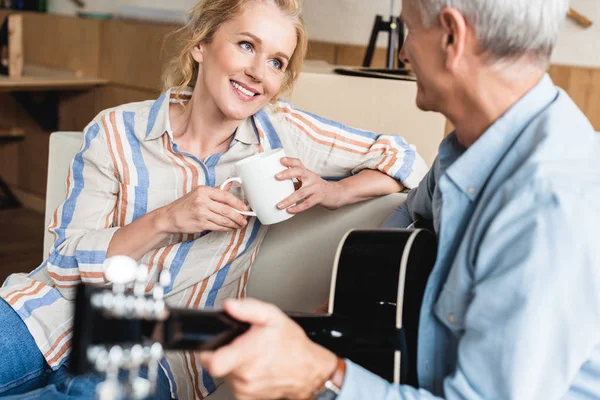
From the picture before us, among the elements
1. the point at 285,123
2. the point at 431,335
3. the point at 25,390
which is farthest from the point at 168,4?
the point at 431,335

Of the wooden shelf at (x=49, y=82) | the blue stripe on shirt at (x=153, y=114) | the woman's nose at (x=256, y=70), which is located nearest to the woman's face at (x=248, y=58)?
the woman's nose at (x=256, y=70)

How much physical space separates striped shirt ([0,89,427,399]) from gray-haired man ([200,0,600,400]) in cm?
53

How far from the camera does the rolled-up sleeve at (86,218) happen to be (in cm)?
140

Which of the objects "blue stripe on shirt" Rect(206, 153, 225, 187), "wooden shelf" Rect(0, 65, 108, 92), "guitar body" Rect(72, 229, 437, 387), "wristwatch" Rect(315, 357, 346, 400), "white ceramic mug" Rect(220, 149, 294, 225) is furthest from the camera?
"wooden shelf" Rect(0, 65, 108, 92)

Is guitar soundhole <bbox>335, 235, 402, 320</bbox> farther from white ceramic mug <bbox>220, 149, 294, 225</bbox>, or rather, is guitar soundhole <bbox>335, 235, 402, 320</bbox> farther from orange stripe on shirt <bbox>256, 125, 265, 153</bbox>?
orange stripe on shirt <bbox>256, 125, 265, 153</bbox>

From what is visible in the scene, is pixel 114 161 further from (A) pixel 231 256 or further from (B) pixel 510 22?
(B) pixel 510 22

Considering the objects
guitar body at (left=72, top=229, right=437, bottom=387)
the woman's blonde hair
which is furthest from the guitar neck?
the woman's blonde hair

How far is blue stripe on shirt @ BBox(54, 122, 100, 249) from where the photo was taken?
4.72 feet

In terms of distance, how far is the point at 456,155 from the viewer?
1171mm

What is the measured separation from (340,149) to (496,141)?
60 cm

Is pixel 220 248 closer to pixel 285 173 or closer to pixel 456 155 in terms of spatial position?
pixel 285 173

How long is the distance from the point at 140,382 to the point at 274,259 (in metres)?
0.91

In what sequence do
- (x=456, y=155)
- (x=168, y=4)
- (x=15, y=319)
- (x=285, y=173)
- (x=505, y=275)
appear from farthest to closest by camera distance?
(x=168, y=4) → (x=15, y=319) → (x=285, y=173) → (x=456, y=155) → (x=505, y=275)

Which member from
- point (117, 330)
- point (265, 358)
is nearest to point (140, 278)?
point (117, 330)
